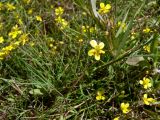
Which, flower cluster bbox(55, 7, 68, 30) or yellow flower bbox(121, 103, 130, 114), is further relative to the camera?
flower cluster bbox(55, 7, 68, 30)

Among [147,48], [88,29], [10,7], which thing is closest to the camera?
[147,48]

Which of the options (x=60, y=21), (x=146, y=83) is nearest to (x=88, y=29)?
(x=60, y=21)

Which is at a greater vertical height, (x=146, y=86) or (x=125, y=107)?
(x=146, y=86)

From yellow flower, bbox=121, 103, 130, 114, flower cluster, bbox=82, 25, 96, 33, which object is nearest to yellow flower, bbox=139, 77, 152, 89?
yellow flower, bbox=121, 103, 130, 114

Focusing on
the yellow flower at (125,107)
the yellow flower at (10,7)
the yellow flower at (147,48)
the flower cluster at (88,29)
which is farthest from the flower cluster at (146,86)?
the yellow flower at (10,7)

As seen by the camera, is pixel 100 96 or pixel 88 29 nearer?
pixel 100 96

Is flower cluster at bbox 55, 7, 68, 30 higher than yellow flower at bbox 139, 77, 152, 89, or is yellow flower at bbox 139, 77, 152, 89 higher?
flower cluster at bbox 55, 7, 68, 30

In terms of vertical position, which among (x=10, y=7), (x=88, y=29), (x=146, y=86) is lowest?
(x=146, y=86)

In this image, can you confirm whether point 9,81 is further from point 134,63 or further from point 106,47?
point 134,63

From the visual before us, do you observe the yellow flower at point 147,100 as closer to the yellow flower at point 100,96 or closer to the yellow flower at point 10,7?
the yellow flower at point 100,96

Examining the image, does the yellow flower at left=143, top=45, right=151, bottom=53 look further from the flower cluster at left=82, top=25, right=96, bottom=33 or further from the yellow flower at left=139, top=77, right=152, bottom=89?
the flower cluster at left=82, top=25, right=96, bottom=33

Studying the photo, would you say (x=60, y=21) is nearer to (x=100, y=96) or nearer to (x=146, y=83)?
(x=100, y=96)
